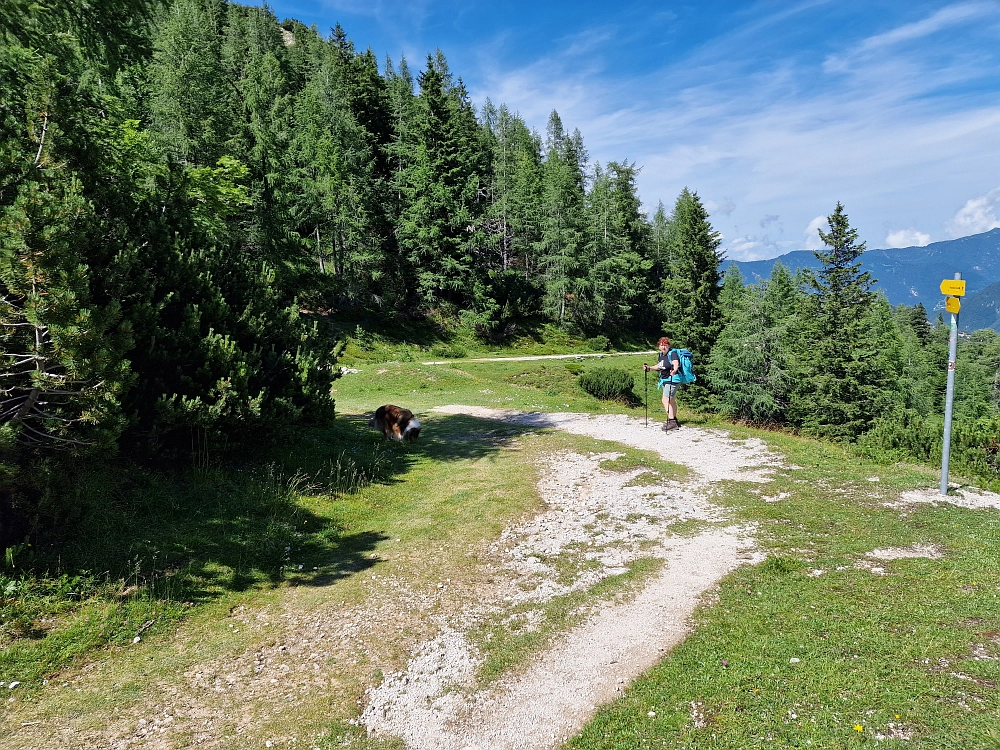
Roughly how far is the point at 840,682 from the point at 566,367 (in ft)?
111

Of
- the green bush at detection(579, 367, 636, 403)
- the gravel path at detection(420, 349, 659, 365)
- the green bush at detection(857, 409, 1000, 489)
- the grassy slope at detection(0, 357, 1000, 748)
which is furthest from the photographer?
the gravel path at detection(420, 349, 659, 365)

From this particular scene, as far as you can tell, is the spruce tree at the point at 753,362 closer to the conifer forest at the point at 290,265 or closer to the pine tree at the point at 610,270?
the conifer forest at the point at 290,265

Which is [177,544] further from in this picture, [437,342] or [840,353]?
[437,342]

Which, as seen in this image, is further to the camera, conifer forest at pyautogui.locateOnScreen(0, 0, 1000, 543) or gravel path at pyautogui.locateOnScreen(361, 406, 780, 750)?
conifer forest at pyautogui.locateOnScreen(0, 0, 1000, 543)

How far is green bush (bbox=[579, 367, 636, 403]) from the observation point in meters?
29.7

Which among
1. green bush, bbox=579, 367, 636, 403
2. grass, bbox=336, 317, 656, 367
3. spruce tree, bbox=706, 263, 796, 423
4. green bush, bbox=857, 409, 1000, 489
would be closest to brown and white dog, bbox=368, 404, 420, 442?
green bush, bbox=857, 409, 1000, 489

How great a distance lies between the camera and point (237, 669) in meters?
5.66

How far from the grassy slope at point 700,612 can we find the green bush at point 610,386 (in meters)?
17.5

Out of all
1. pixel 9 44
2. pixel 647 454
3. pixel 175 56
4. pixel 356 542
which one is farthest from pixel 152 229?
pixel 175 56

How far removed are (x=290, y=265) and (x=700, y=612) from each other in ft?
50.4

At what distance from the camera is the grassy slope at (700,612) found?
14.3 ft

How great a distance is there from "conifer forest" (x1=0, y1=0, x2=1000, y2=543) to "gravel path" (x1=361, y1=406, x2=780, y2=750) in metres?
5.41

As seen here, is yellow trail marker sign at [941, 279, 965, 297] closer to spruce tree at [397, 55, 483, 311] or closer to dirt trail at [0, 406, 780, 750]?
dirt trail at [0, 406, 780, 750]

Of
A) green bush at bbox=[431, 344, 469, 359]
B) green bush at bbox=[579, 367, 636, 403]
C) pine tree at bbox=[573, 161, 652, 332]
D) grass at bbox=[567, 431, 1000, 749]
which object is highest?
pine tree at bbox=[573, 161, 652, 332]
